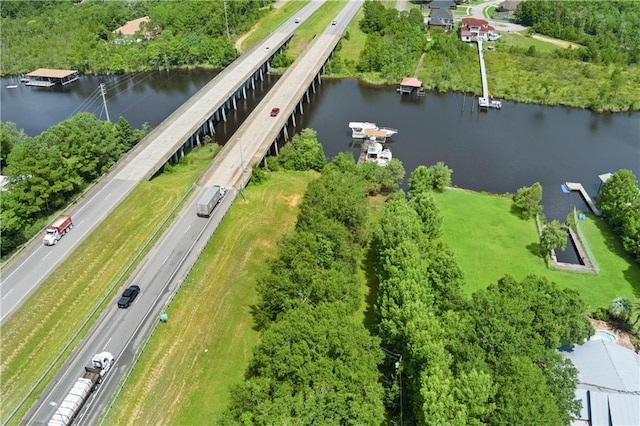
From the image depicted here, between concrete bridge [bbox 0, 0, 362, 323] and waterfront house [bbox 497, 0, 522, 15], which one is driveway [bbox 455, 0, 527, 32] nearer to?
waterfront house [bbox 497, 0, 522, 15]

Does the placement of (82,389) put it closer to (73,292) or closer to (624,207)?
(73,292)

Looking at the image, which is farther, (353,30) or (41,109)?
(353,30)

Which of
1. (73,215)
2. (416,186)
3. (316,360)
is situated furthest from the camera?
(416,186)

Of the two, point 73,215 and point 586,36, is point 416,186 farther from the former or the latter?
point 586,36

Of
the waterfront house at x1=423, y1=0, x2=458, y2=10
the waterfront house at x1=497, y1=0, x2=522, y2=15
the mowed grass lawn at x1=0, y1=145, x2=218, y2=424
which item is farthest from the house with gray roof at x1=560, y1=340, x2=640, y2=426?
the waterfront house at x1=497, y1=0, x2=522, y2=15

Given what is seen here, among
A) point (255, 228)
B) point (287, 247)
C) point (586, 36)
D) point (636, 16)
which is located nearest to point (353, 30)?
point (586, 36)

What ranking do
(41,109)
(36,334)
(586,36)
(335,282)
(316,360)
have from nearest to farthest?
(316,360) → (335,282) → (36,334) → (41,109) → (586,36)

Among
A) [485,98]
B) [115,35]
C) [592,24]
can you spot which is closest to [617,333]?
[485,98]
